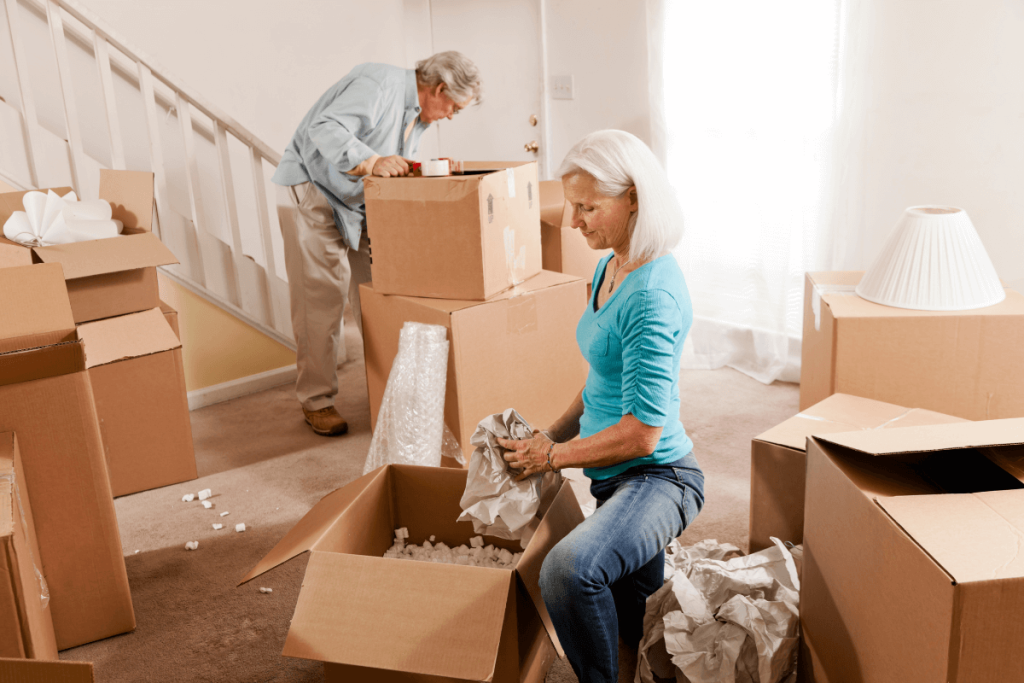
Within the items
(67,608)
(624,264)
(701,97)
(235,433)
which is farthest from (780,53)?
(67,608)

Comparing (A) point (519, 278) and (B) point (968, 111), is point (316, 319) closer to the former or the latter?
(A) point (519, 278)

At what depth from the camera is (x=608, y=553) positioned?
1.26 m

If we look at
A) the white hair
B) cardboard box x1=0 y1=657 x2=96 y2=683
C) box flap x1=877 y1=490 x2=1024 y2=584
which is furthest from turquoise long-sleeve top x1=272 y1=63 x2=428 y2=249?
box flap x1=877 y1=490 x2=1024 y2=584

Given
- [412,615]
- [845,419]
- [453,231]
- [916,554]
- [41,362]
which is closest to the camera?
[916,554]

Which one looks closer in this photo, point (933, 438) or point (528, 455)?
point (933, 438)

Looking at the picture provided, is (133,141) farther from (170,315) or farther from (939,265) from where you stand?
(939,265)

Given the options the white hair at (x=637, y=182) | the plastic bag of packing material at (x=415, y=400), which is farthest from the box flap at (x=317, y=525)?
the white hair at (x=637, y=182)

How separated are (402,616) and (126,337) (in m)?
1.54

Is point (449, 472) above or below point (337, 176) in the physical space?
below

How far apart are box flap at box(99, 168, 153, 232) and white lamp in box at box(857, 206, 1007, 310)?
7.20 feet

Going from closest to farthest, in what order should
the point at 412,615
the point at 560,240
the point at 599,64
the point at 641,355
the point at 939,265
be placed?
the point at 412,615 < the point at 641,355 < the point at 939,265 < the point at 560,240 < the point at 599,64

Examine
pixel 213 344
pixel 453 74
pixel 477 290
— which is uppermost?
pixel 453 74

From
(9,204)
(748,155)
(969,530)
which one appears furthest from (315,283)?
(969,530)

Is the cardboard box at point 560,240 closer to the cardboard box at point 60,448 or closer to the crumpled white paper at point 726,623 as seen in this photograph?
the crumpled white paper at point 726,623
